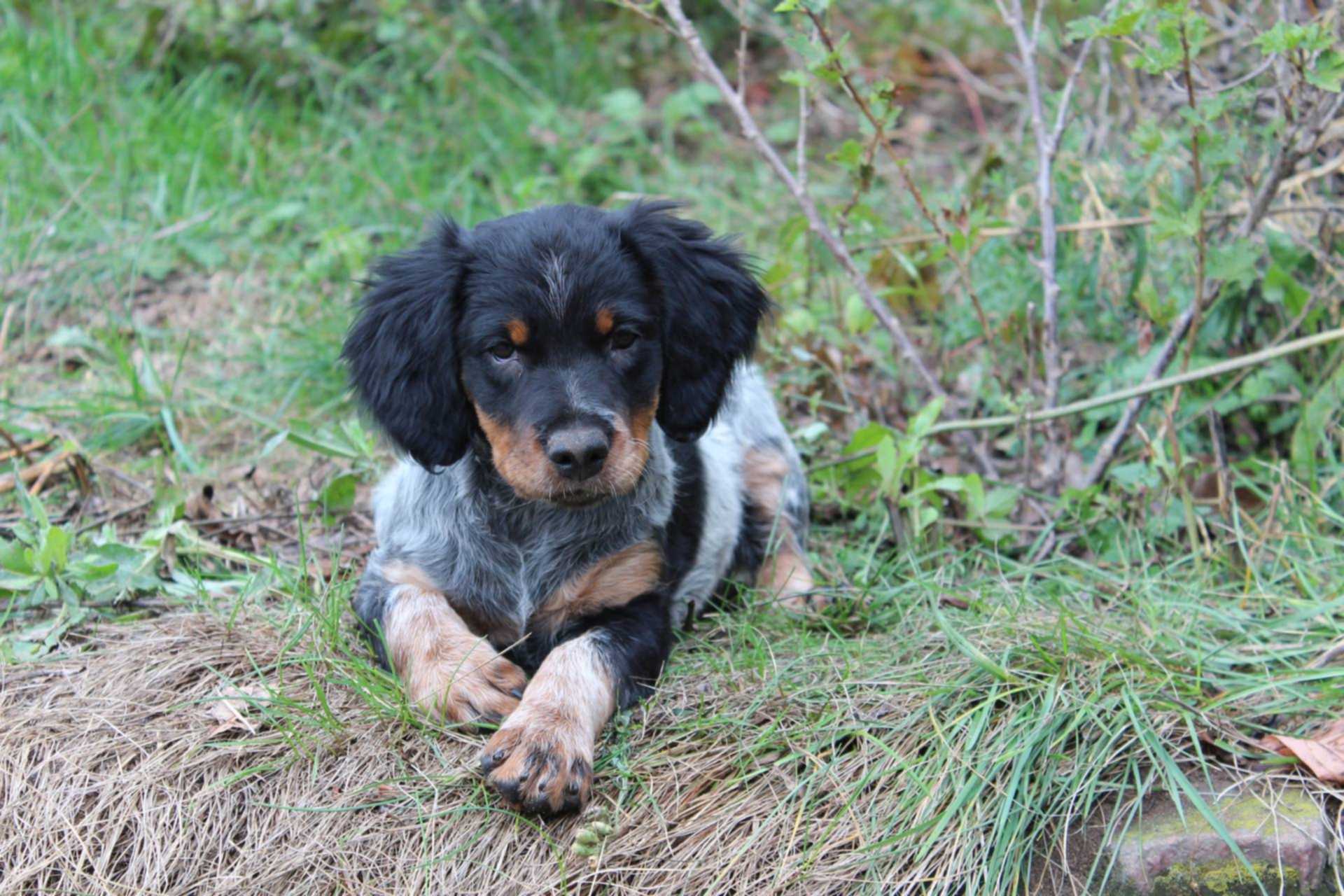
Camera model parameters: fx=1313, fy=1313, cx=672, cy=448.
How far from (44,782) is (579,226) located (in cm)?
180

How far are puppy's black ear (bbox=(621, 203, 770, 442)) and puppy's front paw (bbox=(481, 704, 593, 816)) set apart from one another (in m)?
0.91

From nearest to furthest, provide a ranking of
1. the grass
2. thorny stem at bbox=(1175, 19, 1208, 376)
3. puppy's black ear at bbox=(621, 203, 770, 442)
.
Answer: the grass
puppy's black ear at bbox=(621, 203, 770, 442)
thorny stem at bbox=(1175, 19, 1208, 376)

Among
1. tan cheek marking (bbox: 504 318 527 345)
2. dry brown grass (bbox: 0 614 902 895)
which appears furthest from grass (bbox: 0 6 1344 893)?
tan cheek marking (bbox: 504 318 527 345)

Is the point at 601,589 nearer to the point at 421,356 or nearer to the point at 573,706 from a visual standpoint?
the point at 573,706

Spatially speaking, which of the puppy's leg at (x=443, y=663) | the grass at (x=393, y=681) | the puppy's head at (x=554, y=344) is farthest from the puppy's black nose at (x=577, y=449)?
the grass at (x=393, y=681)

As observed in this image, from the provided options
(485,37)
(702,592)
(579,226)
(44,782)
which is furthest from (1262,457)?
(485,37)

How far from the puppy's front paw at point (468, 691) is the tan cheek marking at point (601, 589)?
0.30 metres

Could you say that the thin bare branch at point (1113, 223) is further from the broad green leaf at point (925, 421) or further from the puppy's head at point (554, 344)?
the puppy's head at point (554, 344)

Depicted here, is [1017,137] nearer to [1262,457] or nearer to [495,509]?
[1262,457]

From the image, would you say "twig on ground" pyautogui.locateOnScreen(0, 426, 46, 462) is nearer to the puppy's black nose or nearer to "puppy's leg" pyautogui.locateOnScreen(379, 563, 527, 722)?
"puppy's leg" pyautogui.locateOnScreen(379, 563, 527, 722)

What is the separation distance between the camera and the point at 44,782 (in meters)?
3.02

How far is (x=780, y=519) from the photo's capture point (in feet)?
13.2

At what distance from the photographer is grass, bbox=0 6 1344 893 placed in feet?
9.20

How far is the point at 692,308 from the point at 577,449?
62 centimetres
